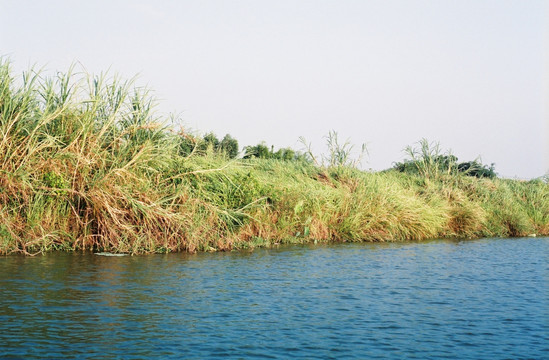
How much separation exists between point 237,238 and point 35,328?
887 cm

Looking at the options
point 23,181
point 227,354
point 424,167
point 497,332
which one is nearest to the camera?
point 227,354

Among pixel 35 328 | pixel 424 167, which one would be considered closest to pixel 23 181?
pixel 35 328

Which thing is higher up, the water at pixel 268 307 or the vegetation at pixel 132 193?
the vegetation at pixel 132 193

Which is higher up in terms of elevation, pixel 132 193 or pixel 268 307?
pixel 132 193

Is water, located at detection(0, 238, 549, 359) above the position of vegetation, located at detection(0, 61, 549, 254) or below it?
below

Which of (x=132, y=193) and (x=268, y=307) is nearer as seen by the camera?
(x=268, y=307)

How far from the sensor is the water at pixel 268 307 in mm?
7508

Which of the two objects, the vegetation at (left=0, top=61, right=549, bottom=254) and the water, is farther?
the vegetation at (left=0, top=61, right=549, bottom=254)

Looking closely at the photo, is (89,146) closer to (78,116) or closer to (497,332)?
(78,116)

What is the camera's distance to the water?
24.6 ft

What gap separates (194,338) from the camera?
7801mm

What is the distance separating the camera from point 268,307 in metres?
9.66

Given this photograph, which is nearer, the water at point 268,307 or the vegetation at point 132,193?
the water at point 268,307

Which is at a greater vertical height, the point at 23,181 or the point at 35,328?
the point at 23,181
